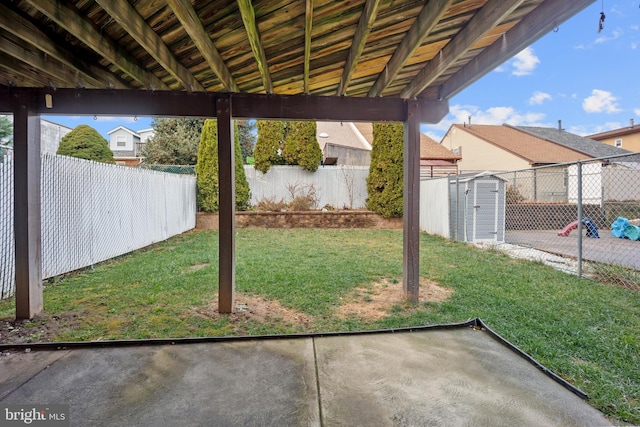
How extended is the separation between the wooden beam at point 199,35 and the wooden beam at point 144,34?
1.07 feet

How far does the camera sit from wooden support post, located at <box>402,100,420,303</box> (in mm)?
3498

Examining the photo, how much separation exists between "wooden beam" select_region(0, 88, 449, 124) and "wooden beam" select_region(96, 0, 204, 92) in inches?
11.8

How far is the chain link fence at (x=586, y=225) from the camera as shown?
15.7 feet

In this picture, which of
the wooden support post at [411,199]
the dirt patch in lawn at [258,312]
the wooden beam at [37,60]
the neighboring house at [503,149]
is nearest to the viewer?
the wooden beam at [37,60]

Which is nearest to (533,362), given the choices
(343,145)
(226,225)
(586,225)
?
(226,225)

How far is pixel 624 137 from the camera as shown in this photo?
64.4 ft

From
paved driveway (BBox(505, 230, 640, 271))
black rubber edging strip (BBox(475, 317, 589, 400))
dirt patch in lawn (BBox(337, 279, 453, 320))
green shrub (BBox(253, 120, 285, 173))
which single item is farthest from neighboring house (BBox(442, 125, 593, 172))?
black rubber edging strip (BBox(475, 317, 589, 400))

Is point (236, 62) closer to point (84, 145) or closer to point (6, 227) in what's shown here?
point (6, 227)

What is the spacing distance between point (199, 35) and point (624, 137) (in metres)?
26.5

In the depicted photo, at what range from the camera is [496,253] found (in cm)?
664

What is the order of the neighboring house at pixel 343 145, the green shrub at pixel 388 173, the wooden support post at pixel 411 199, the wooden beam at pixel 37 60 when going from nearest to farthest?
the wooden beam at pixel 37 60 < the wooden support post at pixel 411 199 < the green shrub at pixel 388 173 < the neighboring house at pixel 343 145

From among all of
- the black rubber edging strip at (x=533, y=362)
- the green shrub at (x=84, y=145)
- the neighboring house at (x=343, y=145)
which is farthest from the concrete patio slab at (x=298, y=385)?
the green shrub at (x=84, y=145)

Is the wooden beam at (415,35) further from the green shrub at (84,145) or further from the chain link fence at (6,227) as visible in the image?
the green shrub at (84,145)

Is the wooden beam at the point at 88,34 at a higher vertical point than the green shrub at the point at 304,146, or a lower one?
lower
